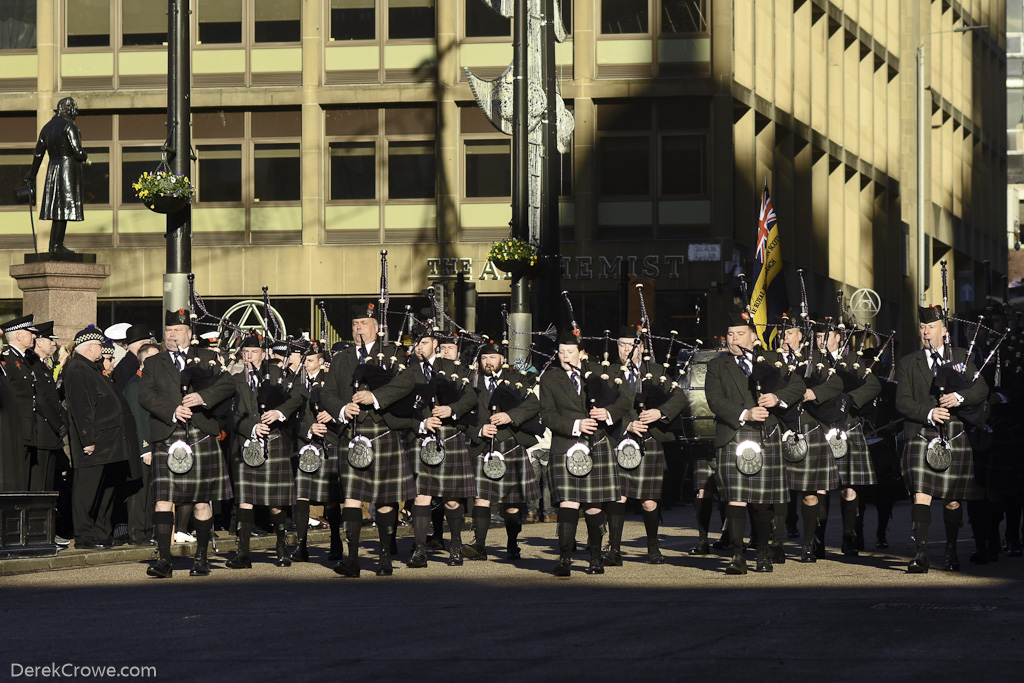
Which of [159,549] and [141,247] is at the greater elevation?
[141,247]

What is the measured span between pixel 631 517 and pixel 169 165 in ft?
22.1

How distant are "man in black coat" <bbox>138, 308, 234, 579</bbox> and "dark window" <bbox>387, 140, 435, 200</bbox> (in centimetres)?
2227

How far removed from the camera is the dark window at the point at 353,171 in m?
36.3

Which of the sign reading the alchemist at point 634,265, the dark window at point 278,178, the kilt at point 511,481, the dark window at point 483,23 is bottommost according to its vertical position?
the kilt at point 511,481

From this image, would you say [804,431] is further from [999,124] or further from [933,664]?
[999,124]

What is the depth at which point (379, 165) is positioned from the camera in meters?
36.2

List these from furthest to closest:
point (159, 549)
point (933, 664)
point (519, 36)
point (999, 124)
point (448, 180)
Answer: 1. point (999, 124)
2. point (448, 180)
3. point (519, 36)
4. point (159, 549)
5. point (933, 664)

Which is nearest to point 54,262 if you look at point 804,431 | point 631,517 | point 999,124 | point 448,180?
point 631,517

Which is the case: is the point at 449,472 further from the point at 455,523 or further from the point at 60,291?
the point at 60,291

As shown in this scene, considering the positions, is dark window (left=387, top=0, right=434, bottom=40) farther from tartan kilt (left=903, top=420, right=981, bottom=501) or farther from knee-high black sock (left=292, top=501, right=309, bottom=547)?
tartan kilt (left=903, top=420, right=981, bottom=501)

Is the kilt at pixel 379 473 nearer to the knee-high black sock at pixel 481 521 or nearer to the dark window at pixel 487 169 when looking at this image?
the knee-high black sock at pixel 481 521

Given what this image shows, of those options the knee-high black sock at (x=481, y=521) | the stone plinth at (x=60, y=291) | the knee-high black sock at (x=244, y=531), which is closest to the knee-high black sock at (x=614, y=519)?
the knee-high black sock at (x=481, y=521)

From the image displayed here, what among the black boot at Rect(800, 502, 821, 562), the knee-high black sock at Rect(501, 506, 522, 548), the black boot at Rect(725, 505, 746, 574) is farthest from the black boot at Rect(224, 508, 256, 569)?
the black boot at Rect(800, 502, 821, 562)

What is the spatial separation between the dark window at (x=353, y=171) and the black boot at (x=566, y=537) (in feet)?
76.0
